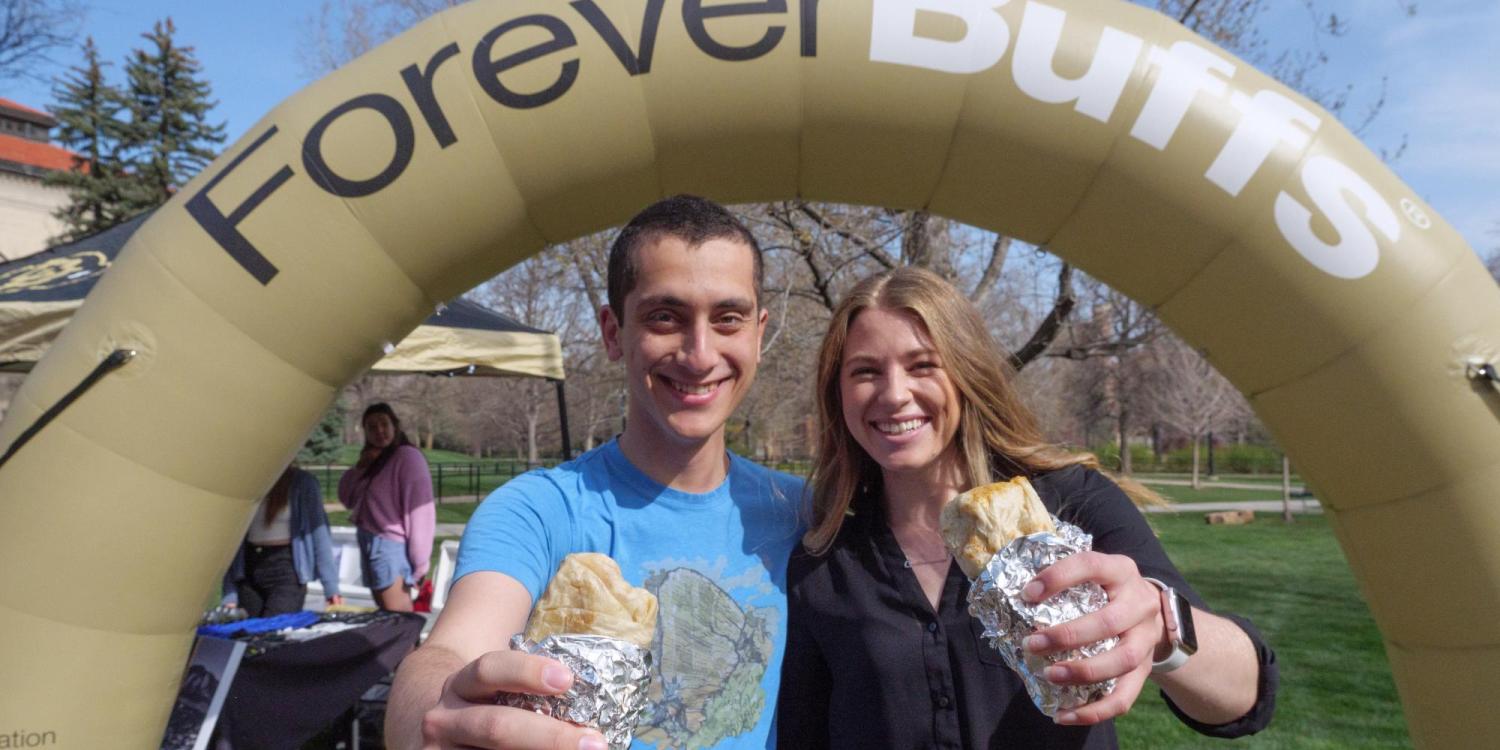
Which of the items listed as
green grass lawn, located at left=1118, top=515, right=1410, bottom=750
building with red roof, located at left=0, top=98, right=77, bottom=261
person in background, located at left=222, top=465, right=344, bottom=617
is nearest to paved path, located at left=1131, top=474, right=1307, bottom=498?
green grass lawn, located at left=1118, top=515, right=1410, bottom=750

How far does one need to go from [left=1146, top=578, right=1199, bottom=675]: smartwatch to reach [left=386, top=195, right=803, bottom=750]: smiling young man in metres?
0.78

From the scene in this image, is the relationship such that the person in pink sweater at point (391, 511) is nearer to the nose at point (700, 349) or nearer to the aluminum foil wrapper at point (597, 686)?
the nose at point (700, 349)

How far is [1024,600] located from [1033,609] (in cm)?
2

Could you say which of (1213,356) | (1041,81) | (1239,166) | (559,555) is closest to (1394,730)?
(1213,356)

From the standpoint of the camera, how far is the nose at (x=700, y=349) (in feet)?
6.24

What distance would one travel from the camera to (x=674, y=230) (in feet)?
6.37

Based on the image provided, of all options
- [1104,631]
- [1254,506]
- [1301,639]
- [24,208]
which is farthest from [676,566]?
[24,208]

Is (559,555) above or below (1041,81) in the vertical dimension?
below

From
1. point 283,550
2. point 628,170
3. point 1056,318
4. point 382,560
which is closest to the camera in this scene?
point 628,170

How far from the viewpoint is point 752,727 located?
192cm

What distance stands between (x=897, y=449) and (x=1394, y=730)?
6253 mm

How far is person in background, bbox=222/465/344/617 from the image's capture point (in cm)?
654

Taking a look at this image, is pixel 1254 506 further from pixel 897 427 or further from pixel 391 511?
pixel 897 427

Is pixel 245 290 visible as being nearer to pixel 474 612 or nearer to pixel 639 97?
pixel 639 97
